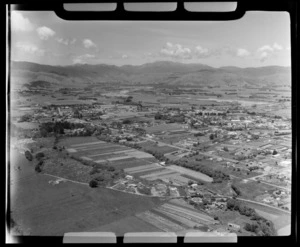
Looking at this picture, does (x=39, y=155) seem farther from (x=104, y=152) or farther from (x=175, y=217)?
(x=175, y=217)

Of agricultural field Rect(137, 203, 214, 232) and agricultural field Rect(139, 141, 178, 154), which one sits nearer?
agricultural field Rect(137, 203, 214, 232)

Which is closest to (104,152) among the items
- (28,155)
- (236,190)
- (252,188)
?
(28,155)

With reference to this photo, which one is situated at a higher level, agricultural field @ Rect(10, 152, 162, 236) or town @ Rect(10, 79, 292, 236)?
town @ Rect(10, 79, 292, 236)

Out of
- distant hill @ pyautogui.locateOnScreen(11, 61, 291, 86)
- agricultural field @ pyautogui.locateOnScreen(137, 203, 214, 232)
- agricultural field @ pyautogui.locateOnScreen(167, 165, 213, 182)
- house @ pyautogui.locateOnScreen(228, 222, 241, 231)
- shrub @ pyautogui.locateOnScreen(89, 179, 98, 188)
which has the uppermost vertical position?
distant hill @ pyautogui.locateOnScreen(11, 61, 291, 86)

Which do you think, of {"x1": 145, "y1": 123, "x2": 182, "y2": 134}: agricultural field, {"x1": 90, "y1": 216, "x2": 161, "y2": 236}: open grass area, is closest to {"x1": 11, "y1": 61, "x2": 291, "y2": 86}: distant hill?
{"x1": 145, "y1": 123, "x2": 182, "y2": 134}: agricultural field

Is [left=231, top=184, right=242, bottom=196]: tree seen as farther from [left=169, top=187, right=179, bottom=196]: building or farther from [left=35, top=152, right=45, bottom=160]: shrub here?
[left=35, top=152, right=45, bottom=160]: shrub

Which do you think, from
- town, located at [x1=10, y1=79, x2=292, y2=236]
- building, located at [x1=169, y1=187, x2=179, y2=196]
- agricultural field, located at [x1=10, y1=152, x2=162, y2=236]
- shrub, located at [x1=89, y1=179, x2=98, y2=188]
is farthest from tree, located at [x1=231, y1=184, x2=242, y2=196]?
shrub, located at [x1=89, y1=179, x2=98, y2=188]

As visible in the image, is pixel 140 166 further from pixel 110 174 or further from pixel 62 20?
pixel 62 20

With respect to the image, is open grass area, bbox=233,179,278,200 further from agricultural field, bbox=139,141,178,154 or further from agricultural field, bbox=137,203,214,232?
agricultural field, bbox=139,141,178,154

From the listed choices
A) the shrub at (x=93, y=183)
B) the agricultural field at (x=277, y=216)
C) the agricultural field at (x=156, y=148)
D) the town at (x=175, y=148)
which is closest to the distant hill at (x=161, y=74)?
the town at (x=175, y=148)
